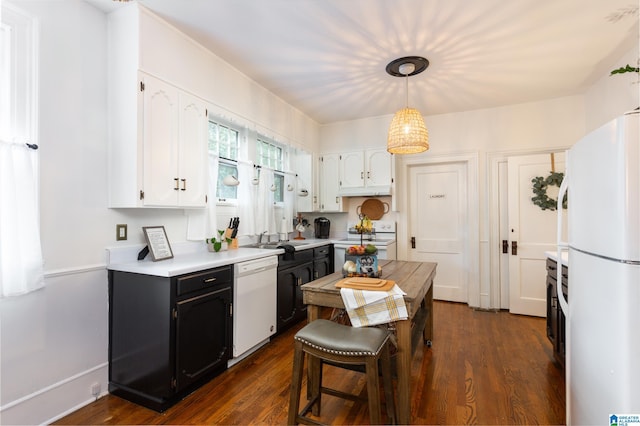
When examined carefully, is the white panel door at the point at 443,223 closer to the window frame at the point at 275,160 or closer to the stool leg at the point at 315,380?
the window frame at the point at 275,160

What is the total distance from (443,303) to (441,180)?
1817mm

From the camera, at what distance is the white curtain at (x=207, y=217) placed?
2758 mm

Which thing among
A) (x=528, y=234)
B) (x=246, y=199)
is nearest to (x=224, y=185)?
(x=246, y=199)

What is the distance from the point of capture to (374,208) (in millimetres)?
4672

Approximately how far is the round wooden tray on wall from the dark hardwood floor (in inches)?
81.3

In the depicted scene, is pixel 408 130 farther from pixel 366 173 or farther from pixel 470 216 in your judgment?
pixel 470 216

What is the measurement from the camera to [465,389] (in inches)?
85.5

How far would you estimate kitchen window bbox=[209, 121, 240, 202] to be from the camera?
3076mm

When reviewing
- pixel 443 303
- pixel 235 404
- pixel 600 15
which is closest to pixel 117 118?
pixel 235 404

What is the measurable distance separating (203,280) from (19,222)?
108cm

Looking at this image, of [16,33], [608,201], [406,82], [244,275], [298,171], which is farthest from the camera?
[298,171]

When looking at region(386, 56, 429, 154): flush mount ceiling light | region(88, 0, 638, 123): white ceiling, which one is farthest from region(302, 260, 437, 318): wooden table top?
region(88, 0, 638, 123): white ceiling

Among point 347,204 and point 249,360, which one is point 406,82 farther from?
point 249,360

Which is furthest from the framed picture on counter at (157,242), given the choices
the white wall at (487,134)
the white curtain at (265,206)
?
the white wall at (487,134)
